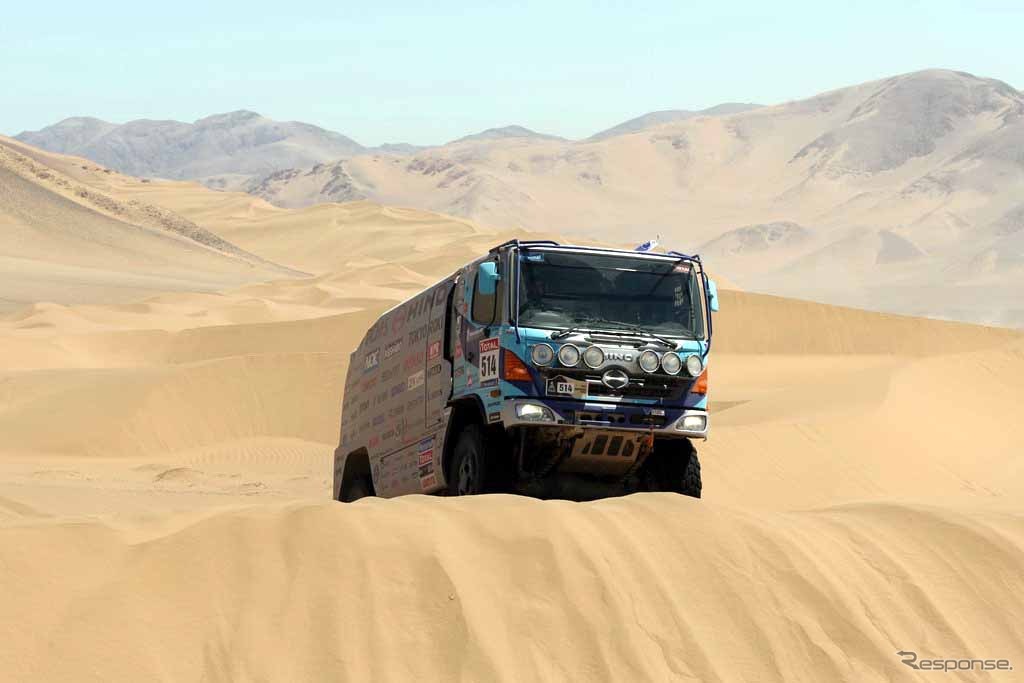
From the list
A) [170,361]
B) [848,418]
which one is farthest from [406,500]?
[170,361]

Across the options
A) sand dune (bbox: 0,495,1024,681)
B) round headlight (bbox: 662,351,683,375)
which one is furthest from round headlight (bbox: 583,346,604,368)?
sand dune (bbox: 0,495,1024,681)

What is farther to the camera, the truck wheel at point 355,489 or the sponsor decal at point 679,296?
the truck wheel at point 355,489

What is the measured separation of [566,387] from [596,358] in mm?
340

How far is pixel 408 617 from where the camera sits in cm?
793

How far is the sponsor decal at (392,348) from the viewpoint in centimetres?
1556

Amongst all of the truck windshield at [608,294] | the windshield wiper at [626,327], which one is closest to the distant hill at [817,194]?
the truck windshield at [608,294]

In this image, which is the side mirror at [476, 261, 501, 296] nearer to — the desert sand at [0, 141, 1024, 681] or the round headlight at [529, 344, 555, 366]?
the round headlight at [529, 344, 555, 366]

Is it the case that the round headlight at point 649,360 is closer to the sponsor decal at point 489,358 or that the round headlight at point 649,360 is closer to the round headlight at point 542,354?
the round headlight at point 542,354

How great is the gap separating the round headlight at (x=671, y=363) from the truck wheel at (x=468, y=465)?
1.69 meters

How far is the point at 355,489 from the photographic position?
16.9m

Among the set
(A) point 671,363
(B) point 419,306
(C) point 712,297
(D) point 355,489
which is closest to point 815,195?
(D) point 355,489

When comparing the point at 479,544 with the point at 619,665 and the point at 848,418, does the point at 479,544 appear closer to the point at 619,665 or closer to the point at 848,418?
the point at 619,665

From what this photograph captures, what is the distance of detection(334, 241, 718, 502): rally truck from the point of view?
1220 centimetres

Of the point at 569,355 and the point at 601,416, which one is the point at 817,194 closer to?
the point at 601,416
